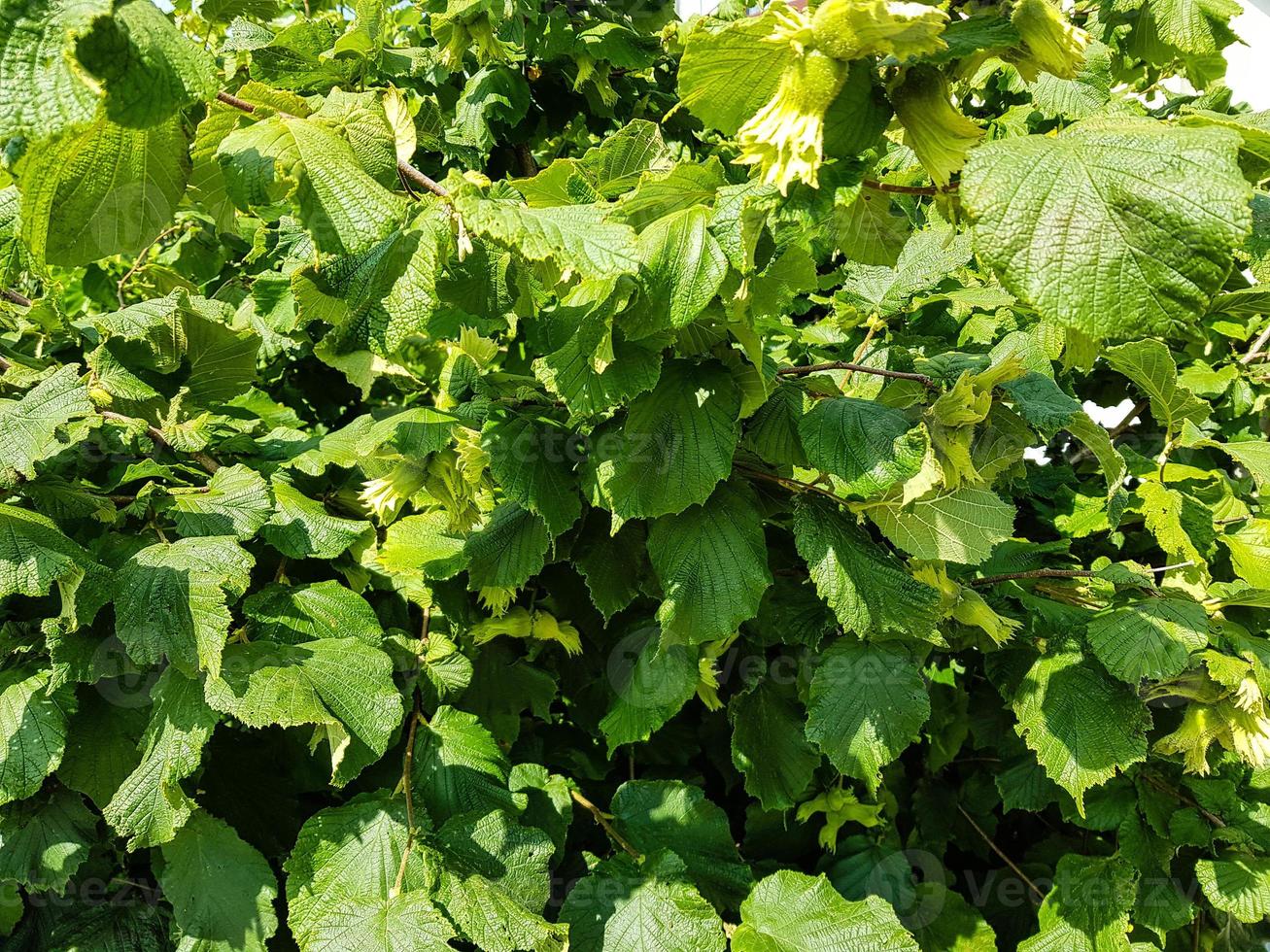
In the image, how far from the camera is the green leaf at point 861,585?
1115 millimetres

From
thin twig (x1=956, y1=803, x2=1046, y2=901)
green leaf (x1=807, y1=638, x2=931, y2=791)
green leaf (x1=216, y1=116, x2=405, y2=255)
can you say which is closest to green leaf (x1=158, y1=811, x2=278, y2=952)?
green leaf (x1=807, y1=638, x2=931, y2=791)

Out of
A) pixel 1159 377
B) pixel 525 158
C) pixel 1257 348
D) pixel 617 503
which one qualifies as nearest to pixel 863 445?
pixel 617 503

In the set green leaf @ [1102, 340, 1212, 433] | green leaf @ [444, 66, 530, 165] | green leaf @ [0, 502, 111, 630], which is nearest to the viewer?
green leaf @ [0, 502, 111, 630]

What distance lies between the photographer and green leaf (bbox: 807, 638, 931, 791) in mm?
1208

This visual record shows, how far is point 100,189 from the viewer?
0.77 meters

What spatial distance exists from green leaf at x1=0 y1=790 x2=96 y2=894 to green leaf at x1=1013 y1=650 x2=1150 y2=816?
4.17 ft

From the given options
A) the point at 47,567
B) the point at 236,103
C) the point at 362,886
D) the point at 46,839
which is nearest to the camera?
the point at 236,103

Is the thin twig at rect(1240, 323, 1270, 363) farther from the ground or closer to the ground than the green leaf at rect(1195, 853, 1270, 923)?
farther from the ground

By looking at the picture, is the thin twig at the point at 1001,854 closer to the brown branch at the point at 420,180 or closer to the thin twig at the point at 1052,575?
the thin twig at the point at 1052,575

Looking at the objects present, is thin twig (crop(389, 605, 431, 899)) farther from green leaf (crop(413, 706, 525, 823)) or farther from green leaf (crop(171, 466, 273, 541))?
green leaf (crop(171, 466, 273, 541))

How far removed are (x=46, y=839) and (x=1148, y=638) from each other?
1.44 m

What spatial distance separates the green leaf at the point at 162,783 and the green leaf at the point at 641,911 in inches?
20.3

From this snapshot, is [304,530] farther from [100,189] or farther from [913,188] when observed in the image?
[913,188]

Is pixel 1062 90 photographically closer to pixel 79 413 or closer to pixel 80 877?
pixel 79 413
